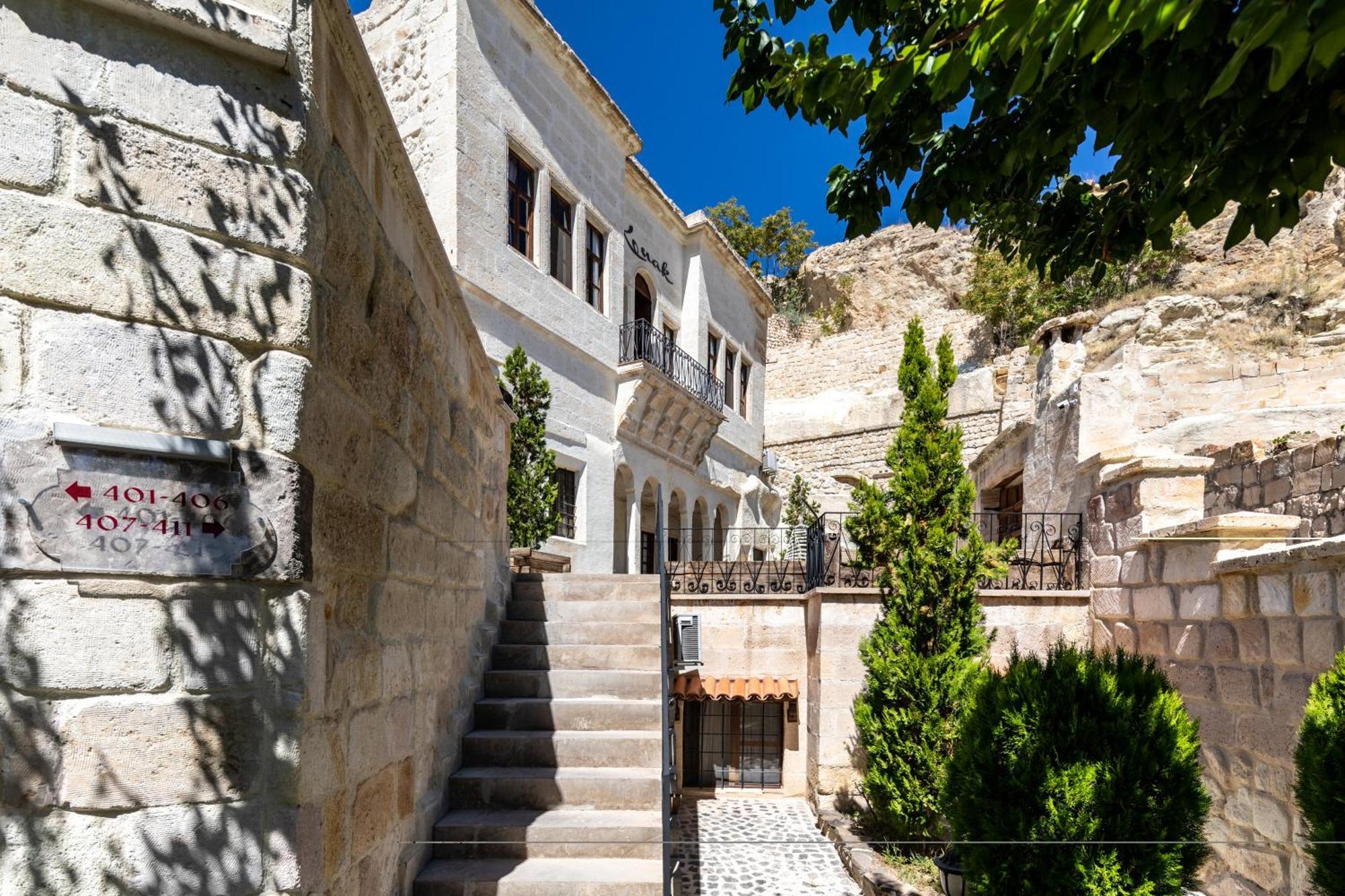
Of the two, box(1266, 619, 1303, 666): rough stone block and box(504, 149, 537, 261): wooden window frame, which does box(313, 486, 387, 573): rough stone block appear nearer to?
box(1266, 619, 1303, 666): rough stone block

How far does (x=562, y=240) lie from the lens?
11.1 m

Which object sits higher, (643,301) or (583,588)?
(643,301)

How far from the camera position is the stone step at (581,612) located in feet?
17.7

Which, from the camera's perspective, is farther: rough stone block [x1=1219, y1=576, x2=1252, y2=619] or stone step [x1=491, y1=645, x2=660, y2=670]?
rough stone block [x1=1219, y1=576, x2=1252, y2=619]

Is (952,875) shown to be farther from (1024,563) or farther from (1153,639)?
(1024,563)

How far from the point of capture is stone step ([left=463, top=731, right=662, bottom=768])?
3990 millimetres

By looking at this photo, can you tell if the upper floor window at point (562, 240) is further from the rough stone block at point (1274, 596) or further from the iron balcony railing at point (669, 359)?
the rough stone block at point (1274, 596)

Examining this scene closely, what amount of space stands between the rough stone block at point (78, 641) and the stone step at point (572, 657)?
3415 millimetres

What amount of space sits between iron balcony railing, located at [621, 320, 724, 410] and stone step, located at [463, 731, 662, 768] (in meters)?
8.49

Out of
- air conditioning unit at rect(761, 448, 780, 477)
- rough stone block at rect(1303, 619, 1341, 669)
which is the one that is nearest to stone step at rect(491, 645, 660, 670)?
rough stone block at rect(1303, 619, 1341, 669)

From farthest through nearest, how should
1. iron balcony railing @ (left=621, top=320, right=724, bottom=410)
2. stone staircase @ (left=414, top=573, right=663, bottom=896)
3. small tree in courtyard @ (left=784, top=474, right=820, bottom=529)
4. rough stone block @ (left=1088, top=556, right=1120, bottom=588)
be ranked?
small tree in courtyard @ (left=784, top=474, right=820, bottom=529), iron balcony railing @ (left=621, top=320, right=724, bottom=410), rough stone block @ (left=1088, top=556, right=1120, bottom=588), stone staircase @ (left=414, top=573, right=663, bottom=896)

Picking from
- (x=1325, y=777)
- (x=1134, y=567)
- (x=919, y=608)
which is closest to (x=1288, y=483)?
(x=1134, y=567)

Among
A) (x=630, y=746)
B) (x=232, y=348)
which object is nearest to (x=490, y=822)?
(x=630, y=746)

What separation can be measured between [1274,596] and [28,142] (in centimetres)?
637
